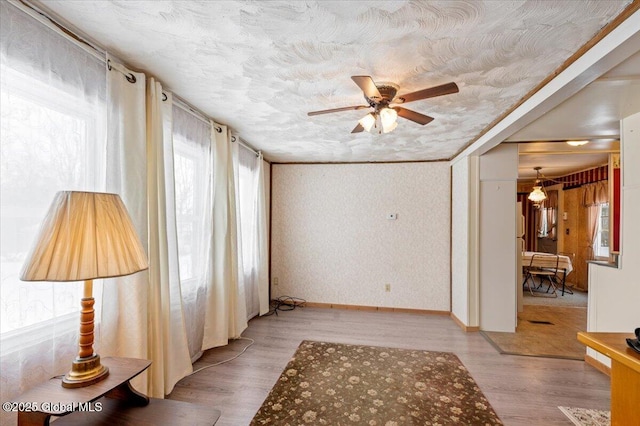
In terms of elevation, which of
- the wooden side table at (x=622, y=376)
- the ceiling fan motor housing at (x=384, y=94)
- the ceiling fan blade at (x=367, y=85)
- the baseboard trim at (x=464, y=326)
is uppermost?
the ceiling fan motor housing at (x=384, y=94)

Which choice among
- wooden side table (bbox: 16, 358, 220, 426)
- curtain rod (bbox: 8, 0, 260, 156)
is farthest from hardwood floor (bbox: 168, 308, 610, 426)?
curtain rod (bbox: 8, 0, 260, 156)

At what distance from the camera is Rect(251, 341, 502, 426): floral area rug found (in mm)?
2092

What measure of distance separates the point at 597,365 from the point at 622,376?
5.97 ft

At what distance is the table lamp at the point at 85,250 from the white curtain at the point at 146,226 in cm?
73

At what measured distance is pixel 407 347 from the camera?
10.8ft

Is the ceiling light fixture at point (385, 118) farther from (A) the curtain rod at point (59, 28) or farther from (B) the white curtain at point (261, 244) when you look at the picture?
(B) the white curtain at point (261, 244)

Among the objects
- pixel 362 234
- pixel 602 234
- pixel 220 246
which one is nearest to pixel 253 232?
pixel 220 246

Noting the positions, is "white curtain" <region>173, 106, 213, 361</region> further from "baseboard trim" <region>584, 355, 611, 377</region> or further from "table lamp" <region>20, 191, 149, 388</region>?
"baseboard trim" <region>584, 355, 611, 377</region>

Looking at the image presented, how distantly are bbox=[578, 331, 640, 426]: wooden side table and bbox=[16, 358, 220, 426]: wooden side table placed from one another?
196 centimetres

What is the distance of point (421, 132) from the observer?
10.6 ft

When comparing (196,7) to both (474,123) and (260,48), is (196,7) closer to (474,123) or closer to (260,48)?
(260,48)

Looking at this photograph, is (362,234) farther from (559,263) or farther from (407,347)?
(559,263)

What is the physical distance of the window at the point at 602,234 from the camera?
562cm

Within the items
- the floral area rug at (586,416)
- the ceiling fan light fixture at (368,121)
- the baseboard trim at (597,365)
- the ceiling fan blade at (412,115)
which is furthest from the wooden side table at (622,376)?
the ceiling fan light fixture at (368,121)
